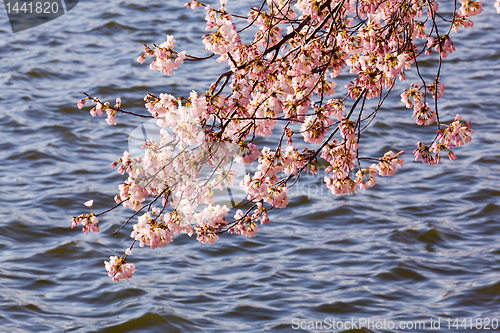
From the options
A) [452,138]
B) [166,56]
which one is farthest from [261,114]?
[452,138]

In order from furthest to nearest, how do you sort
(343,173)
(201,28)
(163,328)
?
1. (201,28)
2. (163,328)
3. (343,173)

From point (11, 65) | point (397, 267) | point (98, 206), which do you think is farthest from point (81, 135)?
point (397, 267)

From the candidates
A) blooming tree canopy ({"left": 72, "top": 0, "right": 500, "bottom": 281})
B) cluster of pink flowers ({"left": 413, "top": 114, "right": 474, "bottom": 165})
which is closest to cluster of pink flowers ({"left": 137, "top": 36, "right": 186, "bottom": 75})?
blooming tree canopy ({"left": 72, "top": 0, "right": 500, "bottom": 281})

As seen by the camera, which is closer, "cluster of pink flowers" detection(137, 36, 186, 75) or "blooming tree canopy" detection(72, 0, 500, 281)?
"blooming tree canopy" detection(72, 0, 500, 281)

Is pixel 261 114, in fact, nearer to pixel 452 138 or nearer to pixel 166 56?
pixel 166 56

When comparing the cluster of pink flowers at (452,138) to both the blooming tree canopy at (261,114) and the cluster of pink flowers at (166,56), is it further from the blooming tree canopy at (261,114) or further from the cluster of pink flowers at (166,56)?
the cluster of pink flowers at (166,56)

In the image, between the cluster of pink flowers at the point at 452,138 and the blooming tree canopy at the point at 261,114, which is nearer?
the blooming tree canopy at the point at 261,114

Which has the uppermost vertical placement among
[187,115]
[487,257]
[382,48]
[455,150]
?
[382,48]

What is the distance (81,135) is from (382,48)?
21.0ft

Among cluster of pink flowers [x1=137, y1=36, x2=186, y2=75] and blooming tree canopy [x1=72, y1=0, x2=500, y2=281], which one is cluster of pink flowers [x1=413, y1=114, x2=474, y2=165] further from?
cluster of pink flowers [x1=137, y1=36, x2=186, y2=75]

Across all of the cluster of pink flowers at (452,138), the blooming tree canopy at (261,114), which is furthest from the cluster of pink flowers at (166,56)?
the cluster of pink flowers at (452,138)

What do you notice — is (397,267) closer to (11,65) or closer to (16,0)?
(11,65)

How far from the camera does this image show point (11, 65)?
437 inches

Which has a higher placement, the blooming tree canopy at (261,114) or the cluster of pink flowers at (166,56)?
the cluster of pink flowers at (166,56)
